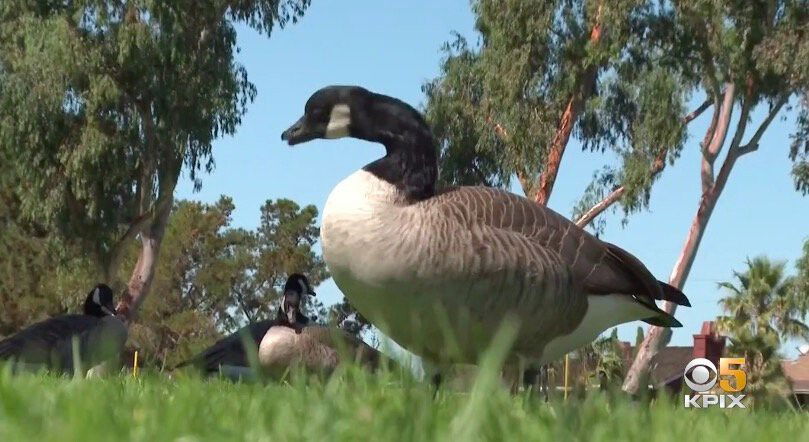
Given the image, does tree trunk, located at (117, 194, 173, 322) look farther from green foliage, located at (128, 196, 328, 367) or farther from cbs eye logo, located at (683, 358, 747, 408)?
green foliage, located at (128, 196, 328, 367)

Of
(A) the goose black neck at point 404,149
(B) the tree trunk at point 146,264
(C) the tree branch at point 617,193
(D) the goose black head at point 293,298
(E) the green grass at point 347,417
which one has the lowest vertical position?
(E) the green grass at point 347,417

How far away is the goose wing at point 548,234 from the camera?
6.89 m

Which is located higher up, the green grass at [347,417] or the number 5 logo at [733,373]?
the number 5 logo at [733,373]

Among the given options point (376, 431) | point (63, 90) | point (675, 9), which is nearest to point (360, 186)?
point (376, 431)

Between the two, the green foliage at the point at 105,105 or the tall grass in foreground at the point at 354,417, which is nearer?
the tall grass in foreground at the point at 354,417

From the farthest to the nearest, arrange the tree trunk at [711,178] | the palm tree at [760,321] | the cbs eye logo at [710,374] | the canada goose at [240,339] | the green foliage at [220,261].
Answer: the green foliage at [220,261], the palm tree at [760,321], the tree trunk at [711,178], the cbs eye logo at [710,374], the canada goose at [240,339]

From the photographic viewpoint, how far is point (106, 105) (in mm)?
29250

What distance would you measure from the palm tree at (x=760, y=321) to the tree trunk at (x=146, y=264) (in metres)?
24.8

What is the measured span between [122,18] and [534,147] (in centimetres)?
1116

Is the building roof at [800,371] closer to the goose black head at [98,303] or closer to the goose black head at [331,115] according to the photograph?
the goose black head at [98,303]

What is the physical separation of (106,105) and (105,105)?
0.16 ft

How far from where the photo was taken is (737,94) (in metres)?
32.0

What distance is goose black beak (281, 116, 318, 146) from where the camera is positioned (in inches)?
305

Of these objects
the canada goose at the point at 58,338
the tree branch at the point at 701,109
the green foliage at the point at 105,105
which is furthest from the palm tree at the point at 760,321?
the canada goose at the point at 58,338
